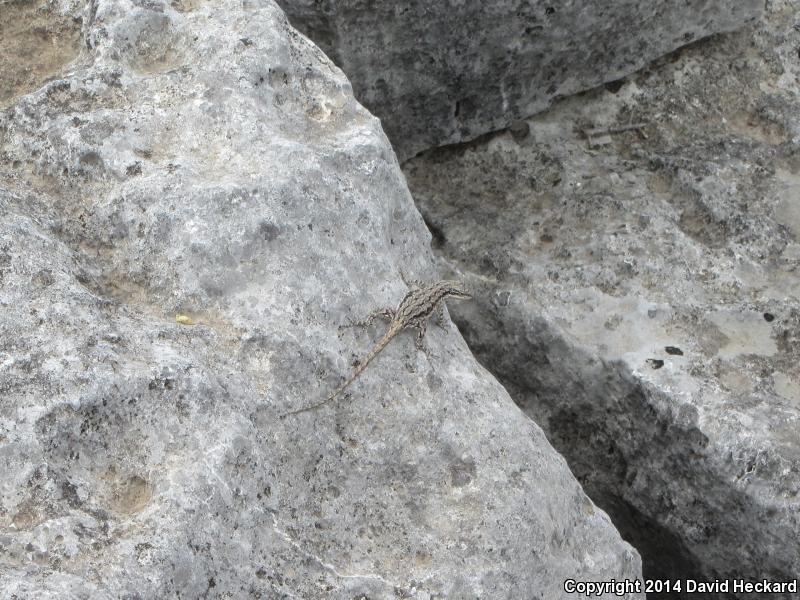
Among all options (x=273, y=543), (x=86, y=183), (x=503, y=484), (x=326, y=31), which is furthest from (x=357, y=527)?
(x=326, y=31)

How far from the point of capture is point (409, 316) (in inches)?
141

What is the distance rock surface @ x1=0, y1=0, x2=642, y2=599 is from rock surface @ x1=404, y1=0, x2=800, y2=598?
3.22 feet

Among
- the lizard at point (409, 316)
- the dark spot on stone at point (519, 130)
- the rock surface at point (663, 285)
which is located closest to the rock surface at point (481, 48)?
the dark spot on stone at point (519, 130)

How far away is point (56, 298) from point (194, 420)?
62 centimetres

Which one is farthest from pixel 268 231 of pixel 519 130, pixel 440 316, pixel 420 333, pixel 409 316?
pixel 519 130

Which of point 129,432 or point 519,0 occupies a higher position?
point 519,0

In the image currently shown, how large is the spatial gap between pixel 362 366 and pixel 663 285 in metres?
2.17

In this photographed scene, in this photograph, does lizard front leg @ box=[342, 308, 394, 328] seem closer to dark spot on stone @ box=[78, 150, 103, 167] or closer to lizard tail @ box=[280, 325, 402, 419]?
lizard tail @ box=[280, 325, 402, 419]

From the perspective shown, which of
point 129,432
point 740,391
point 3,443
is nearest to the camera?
point 3,443

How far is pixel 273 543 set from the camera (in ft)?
9.51

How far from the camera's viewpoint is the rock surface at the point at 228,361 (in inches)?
107

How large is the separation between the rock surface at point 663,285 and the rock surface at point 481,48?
10.5 inches

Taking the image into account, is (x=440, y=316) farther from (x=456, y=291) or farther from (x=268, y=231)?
(x=268, y=231)

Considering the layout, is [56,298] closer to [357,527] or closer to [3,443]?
[3,443]
